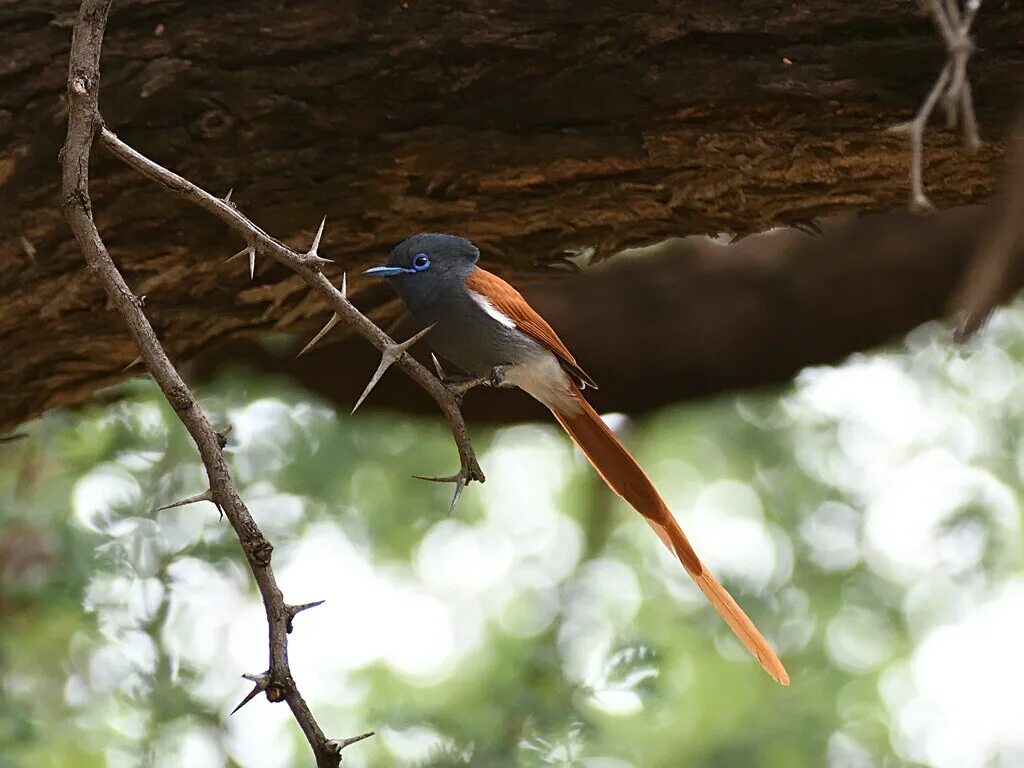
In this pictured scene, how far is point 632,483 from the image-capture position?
2.66 meters

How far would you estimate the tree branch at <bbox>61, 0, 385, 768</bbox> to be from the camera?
144 centimetres

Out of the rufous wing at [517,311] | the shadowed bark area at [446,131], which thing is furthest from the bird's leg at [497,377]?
the shadowed bark area at [446,131]

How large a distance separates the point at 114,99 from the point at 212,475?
1.42 m

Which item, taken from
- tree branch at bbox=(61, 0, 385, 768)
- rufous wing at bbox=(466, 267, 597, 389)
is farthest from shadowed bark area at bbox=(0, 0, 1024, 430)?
tree branch at bbox=(61, 0, 385, 768)

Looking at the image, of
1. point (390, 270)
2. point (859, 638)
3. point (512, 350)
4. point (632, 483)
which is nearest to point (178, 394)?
point (390, 270)

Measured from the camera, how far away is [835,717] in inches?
191

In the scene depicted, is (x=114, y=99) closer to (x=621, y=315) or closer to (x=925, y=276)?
(x=621, y=315)

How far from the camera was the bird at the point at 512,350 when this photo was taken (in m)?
2.46

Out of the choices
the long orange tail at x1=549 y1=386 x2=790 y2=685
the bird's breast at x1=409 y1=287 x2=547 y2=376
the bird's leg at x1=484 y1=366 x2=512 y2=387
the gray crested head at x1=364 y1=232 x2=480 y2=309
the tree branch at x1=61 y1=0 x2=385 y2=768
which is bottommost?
the long orange tail at x1=549 y1=386 x2=790 y2=685

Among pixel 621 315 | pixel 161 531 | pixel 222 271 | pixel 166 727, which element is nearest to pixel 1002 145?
pixel 621 315

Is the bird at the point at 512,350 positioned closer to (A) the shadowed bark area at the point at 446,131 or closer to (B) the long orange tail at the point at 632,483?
(B) the long orange tail at the point at 632,483

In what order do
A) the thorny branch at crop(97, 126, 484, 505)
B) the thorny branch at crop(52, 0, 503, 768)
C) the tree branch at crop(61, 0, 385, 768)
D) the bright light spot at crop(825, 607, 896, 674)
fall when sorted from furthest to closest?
the bright light spot at crop(825, 607, 896, 674) < the thorny branch at crop(97, 126, 484, 505) < the thorny branch at crop(52, 0, 503, 768) < the tree branch at crop(61, 0, 385, 768)

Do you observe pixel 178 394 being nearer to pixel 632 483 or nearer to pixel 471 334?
pixel 471 334

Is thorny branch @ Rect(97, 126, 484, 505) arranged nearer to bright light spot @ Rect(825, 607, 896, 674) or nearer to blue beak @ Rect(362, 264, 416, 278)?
blue beak @ Rect(362, 264, 416, 278)
